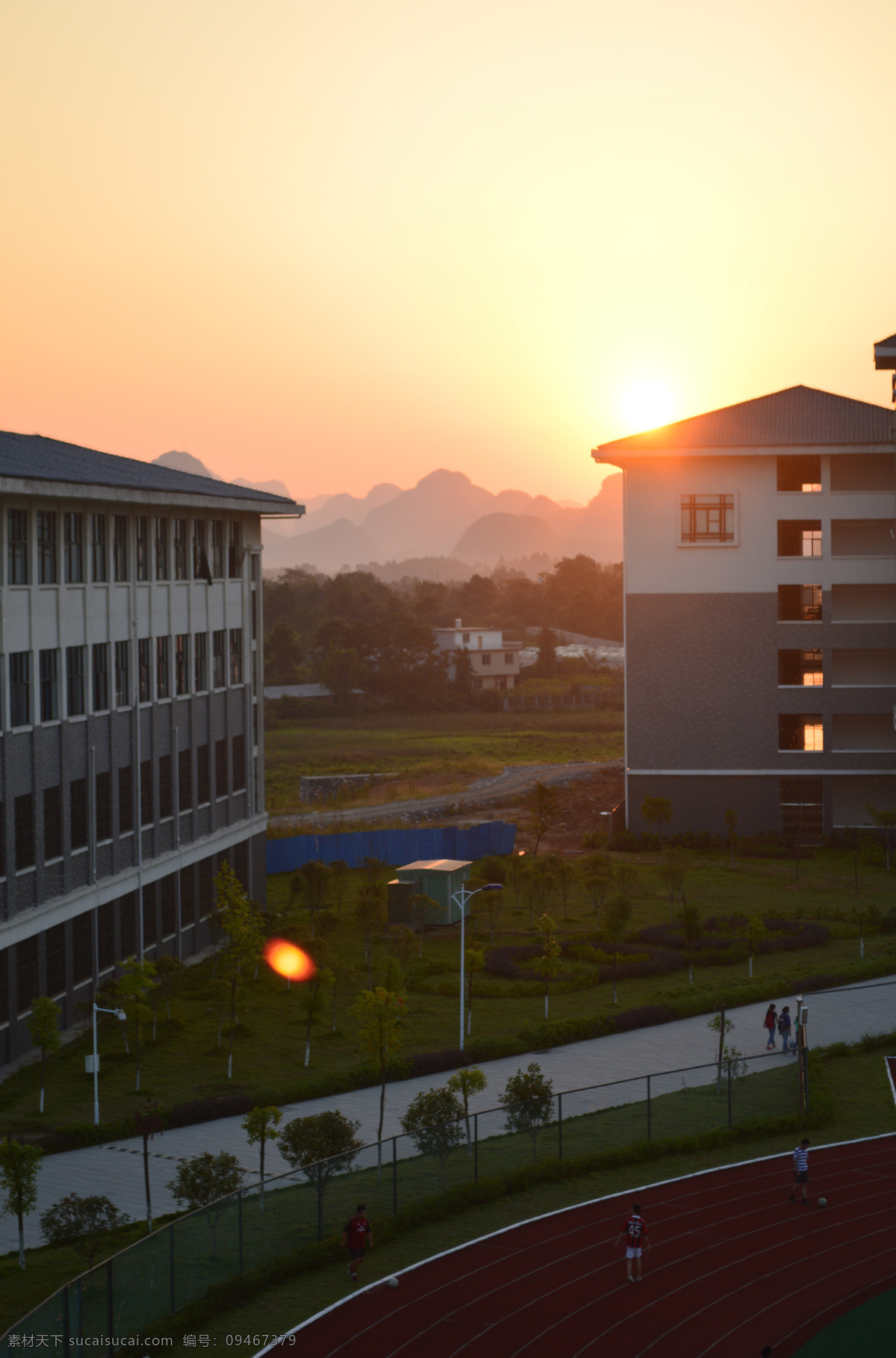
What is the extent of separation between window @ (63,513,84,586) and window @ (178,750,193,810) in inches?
328

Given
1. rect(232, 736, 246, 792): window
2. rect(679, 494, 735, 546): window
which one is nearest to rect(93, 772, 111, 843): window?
rect(232, 736, 246, 792): window

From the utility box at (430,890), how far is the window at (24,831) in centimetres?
1784

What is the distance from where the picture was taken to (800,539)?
211 feet

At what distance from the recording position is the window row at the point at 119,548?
3438 centimetres

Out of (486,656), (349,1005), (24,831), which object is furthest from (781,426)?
(486,656)

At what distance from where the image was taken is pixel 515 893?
55.1m

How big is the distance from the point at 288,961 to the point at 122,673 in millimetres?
10449

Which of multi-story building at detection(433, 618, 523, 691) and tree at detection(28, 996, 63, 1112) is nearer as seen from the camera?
tree at detection(28, 996, 63, 1112)

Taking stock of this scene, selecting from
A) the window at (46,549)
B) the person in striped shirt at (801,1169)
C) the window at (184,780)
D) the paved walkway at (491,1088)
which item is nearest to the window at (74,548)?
the window at (46,549)

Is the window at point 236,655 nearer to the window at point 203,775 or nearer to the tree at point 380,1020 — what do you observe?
the window at point 203,775

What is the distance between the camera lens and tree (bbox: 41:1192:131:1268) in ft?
72.8

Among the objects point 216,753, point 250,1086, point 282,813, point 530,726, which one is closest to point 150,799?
point 216,753

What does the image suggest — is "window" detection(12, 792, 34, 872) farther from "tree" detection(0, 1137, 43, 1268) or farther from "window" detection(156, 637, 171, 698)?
"tree" detection(0, 1137, 43, 1268)

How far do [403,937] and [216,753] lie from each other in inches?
369
